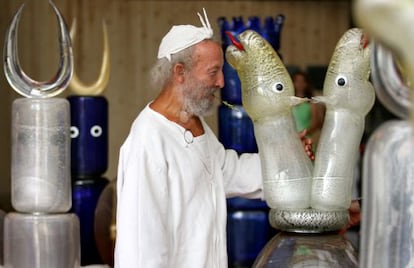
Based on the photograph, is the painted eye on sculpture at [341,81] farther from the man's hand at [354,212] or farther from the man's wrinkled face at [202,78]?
the man's hand at [354,212]

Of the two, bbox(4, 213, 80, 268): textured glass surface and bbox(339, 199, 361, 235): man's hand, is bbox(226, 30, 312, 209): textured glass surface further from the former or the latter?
bbox(4, 213, 80, 268): textured glass surface

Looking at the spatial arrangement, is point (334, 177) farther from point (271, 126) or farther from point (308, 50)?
point (308, 50)

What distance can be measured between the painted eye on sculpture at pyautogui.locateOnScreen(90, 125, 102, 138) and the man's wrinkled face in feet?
3.27

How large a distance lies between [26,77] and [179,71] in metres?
0.70

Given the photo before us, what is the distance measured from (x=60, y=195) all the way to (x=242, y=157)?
713mm

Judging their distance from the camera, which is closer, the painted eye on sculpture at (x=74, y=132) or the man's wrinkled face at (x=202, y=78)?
the man's wrinkled face at (x=202, y=78)

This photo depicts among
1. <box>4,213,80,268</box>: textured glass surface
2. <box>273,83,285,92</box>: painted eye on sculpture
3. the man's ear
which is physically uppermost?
the man's ear

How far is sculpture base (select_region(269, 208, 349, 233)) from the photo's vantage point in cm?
294

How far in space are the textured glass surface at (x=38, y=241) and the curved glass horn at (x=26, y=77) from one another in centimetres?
48

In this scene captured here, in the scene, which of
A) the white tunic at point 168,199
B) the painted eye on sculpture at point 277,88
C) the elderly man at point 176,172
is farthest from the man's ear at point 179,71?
the painted eye on sculpture at point 277,88

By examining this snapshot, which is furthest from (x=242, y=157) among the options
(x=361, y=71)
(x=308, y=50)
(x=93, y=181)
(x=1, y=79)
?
(x=308, y=50)

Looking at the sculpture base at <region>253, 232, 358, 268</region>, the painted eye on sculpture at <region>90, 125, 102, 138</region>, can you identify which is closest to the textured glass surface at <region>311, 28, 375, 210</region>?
the sculpture base at <region>253, 232, 358, 268</region>

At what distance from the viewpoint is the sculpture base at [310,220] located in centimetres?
294

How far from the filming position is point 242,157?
334cm
